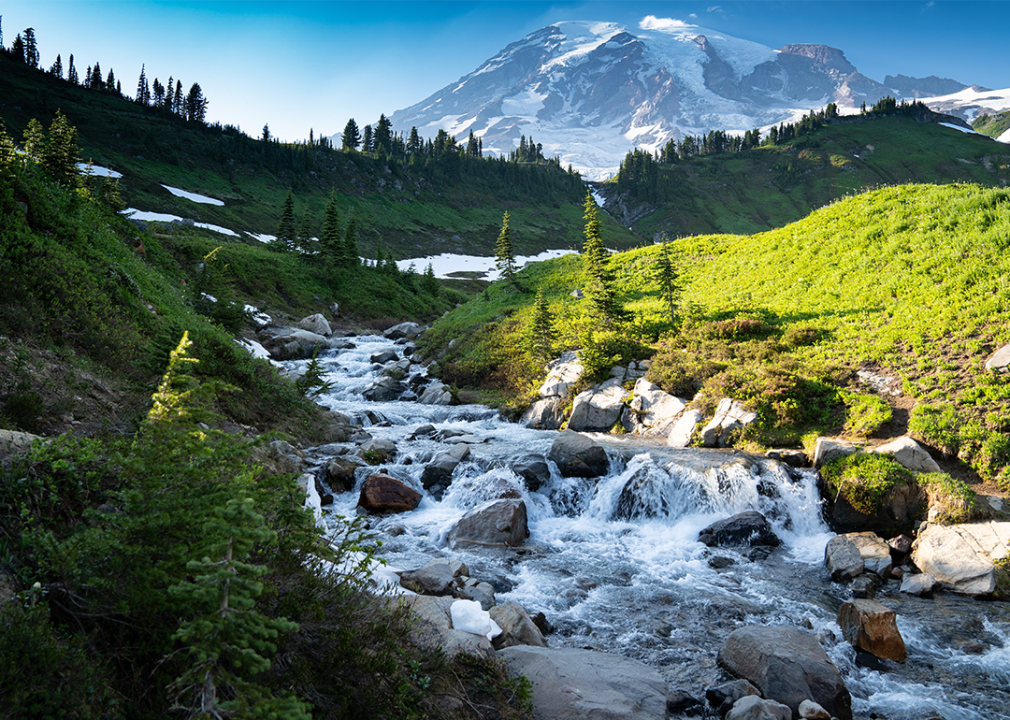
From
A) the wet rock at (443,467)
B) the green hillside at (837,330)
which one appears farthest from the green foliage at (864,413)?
the wet rock at (443,467)

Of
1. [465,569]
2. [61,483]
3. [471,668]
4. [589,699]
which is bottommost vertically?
[465,569]

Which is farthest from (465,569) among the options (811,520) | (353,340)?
(353,340)

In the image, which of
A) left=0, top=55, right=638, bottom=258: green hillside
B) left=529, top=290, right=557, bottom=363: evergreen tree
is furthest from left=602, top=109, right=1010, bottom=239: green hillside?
left=529, top=290, right=557, bottom=363: evergreen tree

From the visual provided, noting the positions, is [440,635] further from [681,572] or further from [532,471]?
[532,471]

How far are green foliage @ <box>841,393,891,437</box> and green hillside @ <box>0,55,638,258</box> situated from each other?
67226 millimetres

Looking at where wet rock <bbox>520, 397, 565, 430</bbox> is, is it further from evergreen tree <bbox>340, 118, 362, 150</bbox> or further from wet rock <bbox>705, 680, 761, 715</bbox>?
evergreen tree <bbox>340, 118, 362, 150</bbox>

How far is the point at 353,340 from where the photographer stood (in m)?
42.2

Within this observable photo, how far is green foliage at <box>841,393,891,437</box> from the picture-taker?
14.6 metres

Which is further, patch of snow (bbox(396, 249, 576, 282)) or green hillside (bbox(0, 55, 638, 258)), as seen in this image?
patch of snow (bbox(396, 249, 576, 282))

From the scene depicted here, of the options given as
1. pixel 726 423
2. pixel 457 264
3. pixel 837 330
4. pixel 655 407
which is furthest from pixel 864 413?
pixel 457 264

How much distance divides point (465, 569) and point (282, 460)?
22.6ft

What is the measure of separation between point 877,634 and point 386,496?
1160 centimetres

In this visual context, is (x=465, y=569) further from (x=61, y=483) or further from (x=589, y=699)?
(x=61, y=483)

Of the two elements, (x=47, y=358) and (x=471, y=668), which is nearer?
(x=471, y=668)
